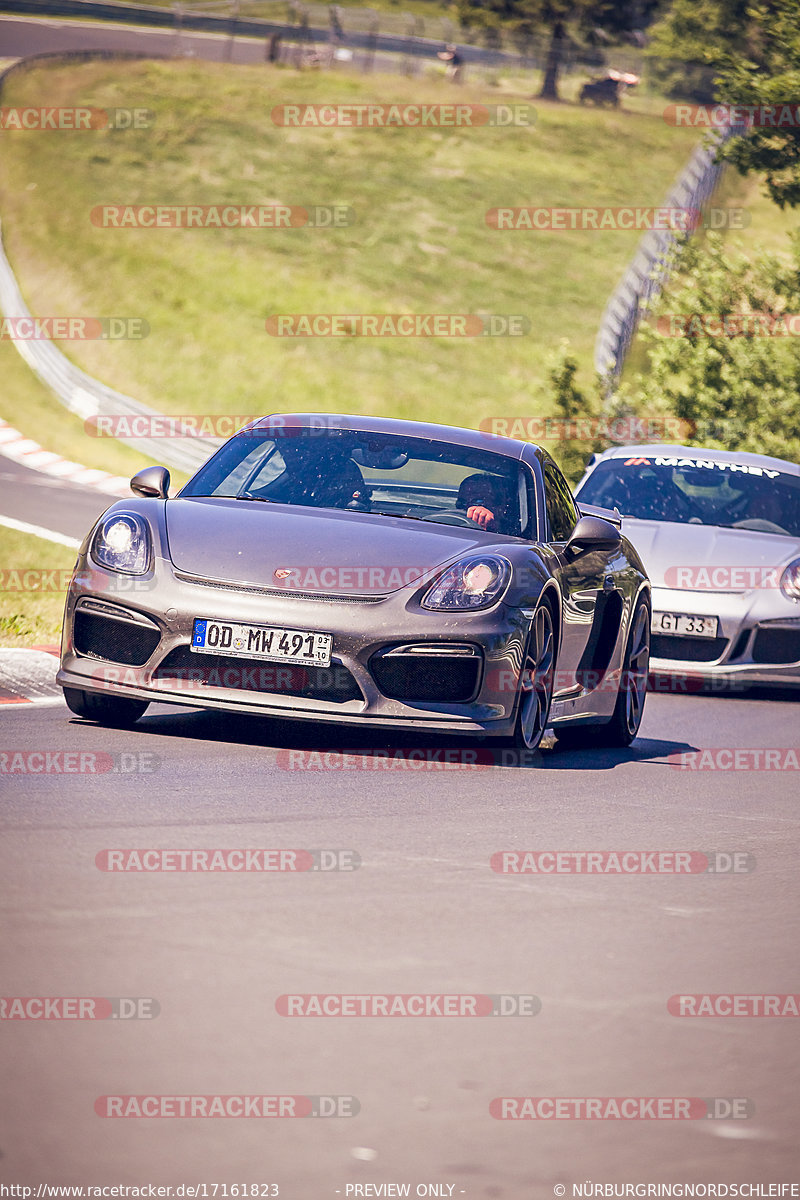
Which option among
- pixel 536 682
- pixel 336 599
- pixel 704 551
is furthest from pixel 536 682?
pixel 704 551

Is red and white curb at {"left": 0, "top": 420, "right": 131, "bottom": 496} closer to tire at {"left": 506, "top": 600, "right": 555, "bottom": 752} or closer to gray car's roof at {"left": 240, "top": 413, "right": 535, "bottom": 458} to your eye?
gray car's roof at {"left": 240, "top": 413, "right": 535, "bottom": 458}

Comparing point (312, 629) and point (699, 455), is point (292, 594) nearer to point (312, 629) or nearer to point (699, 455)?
point (312, 629)

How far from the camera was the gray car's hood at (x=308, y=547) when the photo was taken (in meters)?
7.54

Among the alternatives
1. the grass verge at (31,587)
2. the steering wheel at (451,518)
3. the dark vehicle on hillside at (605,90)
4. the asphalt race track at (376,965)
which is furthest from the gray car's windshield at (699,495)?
the dark vehicle on hillside at (605,90)

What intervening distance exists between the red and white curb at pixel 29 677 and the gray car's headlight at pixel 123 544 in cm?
125

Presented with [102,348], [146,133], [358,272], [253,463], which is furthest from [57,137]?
[253,463]

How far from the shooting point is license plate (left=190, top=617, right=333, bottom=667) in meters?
7.37

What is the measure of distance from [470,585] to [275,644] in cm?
85

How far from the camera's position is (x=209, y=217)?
150 feet

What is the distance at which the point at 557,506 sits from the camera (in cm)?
909

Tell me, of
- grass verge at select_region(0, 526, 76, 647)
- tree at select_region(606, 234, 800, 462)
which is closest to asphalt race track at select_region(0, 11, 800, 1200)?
grass verge at select_region(0, 526, 76, 647)

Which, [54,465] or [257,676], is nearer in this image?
[257,676]

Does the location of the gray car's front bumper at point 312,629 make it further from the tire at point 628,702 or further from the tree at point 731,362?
the tree at point 731,362

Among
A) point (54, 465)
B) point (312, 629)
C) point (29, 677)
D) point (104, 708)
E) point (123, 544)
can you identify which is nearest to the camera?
point (312, 629)
